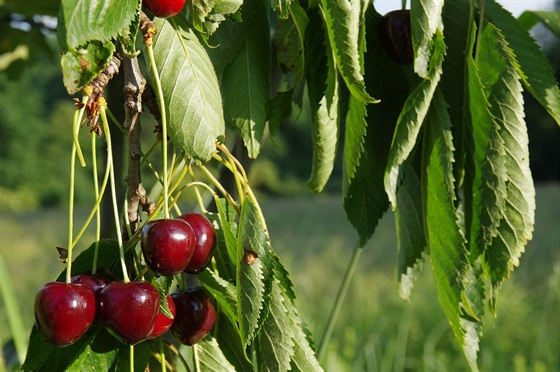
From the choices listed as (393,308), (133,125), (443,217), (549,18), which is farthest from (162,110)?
(393,308)

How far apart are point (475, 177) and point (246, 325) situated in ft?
0.72

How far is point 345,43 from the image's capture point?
0.53 meters

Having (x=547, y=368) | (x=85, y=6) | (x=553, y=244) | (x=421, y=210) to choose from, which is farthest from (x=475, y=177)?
(x=553, y=244)

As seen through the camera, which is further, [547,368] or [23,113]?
[23,113]

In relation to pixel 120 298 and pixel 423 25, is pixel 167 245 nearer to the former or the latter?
pixel 120 298

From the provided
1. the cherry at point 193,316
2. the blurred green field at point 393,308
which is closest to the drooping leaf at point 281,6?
the cherry at point 193,316

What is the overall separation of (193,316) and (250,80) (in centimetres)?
19

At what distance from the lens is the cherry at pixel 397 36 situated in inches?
23.6

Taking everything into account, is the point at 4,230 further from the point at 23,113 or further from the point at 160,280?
the point at 160,280

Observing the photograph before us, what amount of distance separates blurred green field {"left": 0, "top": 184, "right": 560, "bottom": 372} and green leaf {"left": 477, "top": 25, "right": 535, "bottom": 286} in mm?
1117

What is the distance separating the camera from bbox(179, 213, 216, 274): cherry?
21.1 inches

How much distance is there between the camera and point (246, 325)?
504 mm

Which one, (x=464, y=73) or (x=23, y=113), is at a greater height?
(x=464, y=73)

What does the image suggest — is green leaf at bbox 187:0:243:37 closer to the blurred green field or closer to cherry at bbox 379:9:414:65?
cherry at bbox 379:9:414:65
